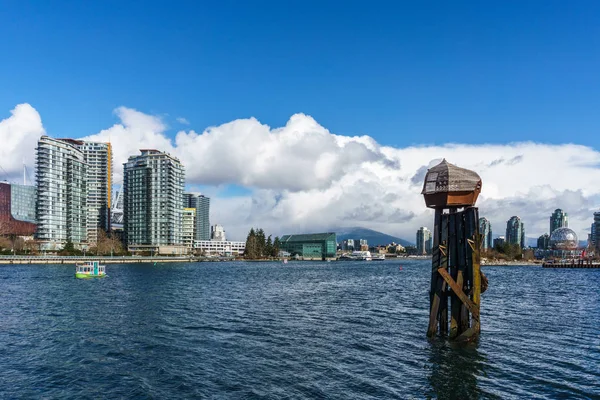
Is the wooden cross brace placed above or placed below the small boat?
above

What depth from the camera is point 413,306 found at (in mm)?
57656

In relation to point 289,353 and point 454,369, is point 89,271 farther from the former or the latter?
point 454,369

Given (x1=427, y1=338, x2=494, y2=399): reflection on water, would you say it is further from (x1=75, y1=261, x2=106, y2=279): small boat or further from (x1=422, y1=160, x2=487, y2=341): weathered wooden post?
(x1=75, y1=261, x2=106, y2=279): small boat

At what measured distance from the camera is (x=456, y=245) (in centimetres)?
3412

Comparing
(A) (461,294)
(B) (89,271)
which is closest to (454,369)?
(A) (461,294)

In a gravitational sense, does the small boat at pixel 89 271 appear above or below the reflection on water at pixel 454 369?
below

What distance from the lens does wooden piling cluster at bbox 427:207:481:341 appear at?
1282 inches

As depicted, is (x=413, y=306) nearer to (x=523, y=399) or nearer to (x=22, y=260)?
(x=523, y=399)

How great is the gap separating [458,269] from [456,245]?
1.89 meters

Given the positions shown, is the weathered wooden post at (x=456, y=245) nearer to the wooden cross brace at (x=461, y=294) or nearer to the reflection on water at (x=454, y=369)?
the wooden cross brace at (x=461, y=294)

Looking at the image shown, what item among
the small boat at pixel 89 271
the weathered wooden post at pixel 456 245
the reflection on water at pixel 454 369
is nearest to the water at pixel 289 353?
the reflection on water at pixel 454 369

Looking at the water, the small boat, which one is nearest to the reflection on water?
the water

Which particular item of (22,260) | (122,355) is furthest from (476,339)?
(22,260)

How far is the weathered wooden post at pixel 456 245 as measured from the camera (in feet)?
107
